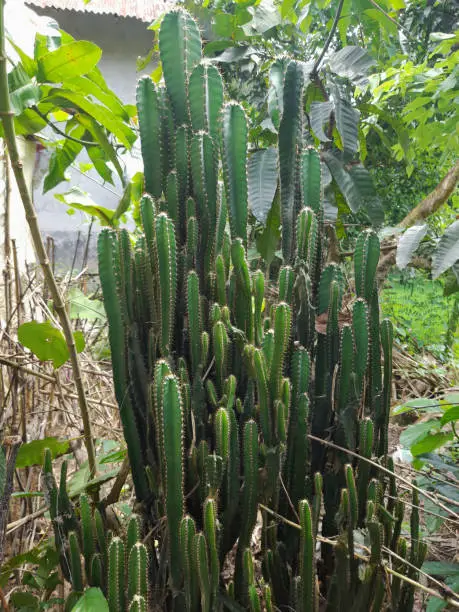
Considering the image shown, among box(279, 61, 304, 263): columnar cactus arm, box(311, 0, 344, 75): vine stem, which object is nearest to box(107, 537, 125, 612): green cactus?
box(279, 61, 304, 263): columnar cactus arm

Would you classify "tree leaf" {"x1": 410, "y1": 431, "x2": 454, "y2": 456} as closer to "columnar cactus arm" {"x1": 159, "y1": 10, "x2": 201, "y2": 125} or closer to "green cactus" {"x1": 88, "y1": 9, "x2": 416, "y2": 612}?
"green cactus" {"x1": 88, "y1": 9, "x2": 416, "y2": 612}

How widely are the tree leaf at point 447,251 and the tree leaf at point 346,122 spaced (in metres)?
0.40

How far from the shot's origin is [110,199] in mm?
6039

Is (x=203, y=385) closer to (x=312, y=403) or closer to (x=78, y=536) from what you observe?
(x=312, y=403)

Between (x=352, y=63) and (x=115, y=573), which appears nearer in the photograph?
(x=115, y=573)

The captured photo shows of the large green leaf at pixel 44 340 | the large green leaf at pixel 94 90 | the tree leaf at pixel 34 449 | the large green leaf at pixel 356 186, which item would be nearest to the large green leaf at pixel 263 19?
the large green leaf at pixel 356 186

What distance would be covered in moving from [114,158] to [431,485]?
1.25 meters

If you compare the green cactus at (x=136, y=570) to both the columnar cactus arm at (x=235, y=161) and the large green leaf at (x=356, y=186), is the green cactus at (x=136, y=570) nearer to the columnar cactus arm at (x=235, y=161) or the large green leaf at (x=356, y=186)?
the columnar cactus arm at (x=235, y=161)

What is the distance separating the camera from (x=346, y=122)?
5.39ft

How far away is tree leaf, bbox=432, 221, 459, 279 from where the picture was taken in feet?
4.61

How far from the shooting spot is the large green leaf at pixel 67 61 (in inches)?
41.1

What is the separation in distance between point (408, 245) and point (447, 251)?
0.14 metres

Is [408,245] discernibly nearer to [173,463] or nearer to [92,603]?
[173,463]

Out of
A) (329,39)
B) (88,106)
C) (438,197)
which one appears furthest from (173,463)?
(438,197)
